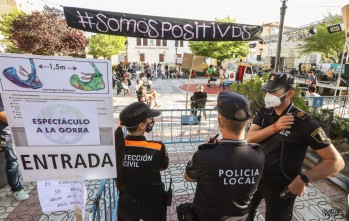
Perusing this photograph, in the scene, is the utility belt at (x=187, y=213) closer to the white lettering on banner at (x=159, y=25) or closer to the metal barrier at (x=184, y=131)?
the white lettering on banner at (x=159, y=25)

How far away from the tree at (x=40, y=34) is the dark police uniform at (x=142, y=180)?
1987cm

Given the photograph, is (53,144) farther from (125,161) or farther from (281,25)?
(281,25)

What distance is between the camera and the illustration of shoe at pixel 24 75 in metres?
1.51

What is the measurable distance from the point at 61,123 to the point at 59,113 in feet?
0.28

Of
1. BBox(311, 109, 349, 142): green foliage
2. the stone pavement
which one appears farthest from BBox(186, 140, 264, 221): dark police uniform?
BBox(311, 109, 349, 142): green foliage

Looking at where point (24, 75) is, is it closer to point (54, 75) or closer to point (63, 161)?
point (54, 75)

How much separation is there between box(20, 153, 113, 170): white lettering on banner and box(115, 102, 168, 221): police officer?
1.10 ft

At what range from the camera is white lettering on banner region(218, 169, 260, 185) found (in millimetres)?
1579

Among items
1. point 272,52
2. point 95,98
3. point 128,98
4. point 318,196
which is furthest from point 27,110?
point 272,52

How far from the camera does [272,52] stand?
39719mm

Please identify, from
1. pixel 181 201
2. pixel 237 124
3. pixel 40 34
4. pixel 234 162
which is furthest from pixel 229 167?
pixel 40 34

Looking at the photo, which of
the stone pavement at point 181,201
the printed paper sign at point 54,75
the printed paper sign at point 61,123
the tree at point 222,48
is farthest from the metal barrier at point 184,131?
the tree at point 222,48

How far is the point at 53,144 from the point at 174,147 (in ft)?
15.5

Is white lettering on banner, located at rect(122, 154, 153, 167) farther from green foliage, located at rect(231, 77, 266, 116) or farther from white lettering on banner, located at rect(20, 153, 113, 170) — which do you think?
green foliage, located at rect(231, 77, 266, 116)
